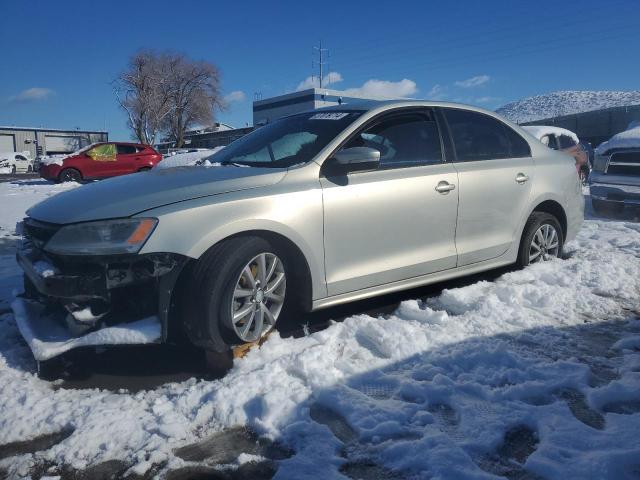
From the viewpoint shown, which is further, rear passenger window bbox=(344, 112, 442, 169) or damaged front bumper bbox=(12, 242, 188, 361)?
rear passenger window bbox=(344, 112, 442, 169)

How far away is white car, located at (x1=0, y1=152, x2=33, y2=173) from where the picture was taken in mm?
33531

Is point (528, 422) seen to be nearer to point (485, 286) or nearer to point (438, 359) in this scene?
point (438, 359)

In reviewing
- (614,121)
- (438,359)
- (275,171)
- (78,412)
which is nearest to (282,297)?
(275,171)

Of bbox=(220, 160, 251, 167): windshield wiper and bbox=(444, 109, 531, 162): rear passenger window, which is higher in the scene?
bbox=(444, 109, 531, 162): rear passenger window

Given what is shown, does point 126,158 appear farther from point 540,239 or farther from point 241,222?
point 241,222

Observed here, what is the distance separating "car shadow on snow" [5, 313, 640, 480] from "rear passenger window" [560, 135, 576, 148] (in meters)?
9.05

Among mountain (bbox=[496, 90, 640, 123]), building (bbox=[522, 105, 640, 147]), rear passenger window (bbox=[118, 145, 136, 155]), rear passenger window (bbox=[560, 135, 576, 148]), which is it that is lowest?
rear passenger window (bbox=[560, 135, 576, 148])

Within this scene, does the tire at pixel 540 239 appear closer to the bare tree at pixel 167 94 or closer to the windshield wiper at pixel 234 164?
the windshield wiper at pixel 234 164

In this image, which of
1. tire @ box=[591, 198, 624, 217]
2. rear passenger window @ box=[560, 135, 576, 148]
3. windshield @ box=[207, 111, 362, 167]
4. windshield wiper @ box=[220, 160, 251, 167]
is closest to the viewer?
windshield @ box=[207, 111, 362, 167]

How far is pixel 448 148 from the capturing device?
12.6ft

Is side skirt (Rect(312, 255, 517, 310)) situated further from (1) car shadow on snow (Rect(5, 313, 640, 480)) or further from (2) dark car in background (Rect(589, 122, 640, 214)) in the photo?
(2) dark car in background (Rect(589, 122, 640, 214))

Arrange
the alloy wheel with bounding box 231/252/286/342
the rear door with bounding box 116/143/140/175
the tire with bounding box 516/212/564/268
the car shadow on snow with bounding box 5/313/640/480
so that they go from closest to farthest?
the car shadow on snow with bounding box 5/313/640/480, the alloy wheel with bounding box 231/252/286/342, the tire with bounding box 516/212/564/268, the rear door with bounding box 116/143/140/175

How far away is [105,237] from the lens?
2533mm

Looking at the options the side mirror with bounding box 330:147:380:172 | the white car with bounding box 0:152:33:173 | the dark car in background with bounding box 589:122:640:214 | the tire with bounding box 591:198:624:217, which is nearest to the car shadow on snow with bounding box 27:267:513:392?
the side mirror with bounding box 330:147:380:172
